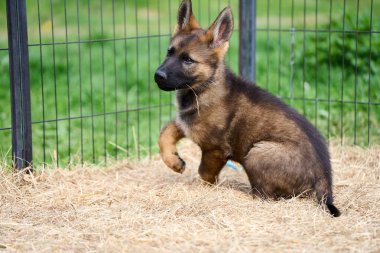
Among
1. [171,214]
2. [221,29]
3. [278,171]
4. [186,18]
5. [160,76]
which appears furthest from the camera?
[186,18]

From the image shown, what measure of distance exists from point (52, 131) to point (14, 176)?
2.28 meters

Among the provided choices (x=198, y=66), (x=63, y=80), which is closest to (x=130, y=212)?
(x=198, y=66)

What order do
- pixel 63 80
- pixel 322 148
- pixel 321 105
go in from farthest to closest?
pixel 63 80, pixel 321 105, pixel 322 148

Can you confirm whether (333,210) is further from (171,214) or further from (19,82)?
(19,82)

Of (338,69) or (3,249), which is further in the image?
(338,69)

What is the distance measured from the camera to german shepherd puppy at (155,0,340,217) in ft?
18.8

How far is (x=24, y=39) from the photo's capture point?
6.20 metres

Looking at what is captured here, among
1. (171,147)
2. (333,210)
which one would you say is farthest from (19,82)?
(333,210)

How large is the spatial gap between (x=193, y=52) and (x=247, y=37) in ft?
6.37

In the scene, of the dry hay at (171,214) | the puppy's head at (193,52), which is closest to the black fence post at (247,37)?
the dry hay at (171,214)

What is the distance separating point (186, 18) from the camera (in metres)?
6.35

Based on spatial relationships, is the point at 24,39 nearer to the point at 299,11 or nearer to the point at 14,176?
the point at 14,176

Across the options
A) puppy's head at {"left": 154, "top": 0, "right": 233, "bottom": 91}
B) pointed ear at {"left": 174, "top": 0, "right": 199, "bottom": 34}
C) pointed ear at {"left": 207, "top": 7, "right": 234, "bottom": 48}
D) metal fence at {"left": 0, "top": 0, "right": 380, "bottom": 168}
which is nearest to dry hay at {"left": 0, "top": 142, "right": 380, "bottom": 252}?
metal fence at {"left": 0, "top": 0, "right": 380, "bottom": 168}

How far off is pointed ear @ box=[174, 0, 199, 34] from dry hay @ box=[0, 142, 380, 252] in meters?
1.56
